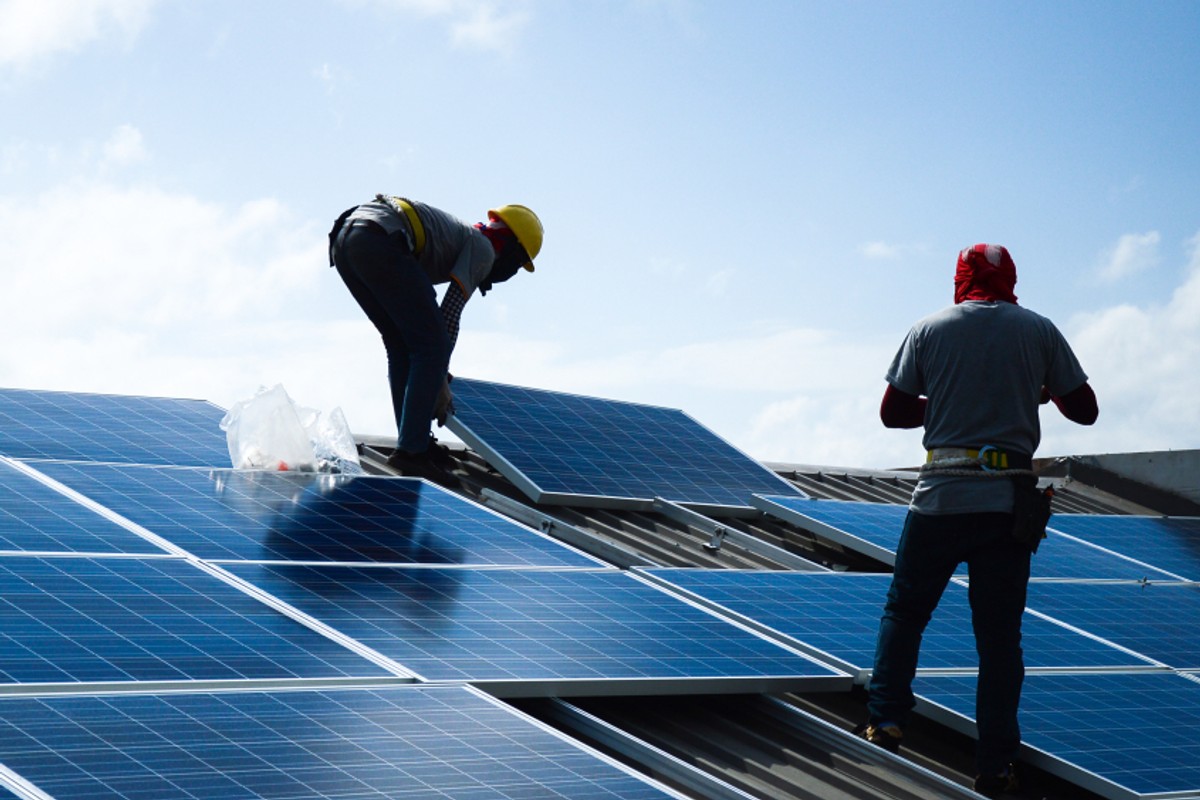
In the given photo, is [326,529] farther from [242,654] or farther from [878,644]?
[878,644]

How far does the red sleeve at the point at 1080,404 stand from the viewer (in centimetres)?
729

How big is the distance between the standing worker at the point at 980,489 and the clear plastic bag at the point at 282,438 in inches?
156

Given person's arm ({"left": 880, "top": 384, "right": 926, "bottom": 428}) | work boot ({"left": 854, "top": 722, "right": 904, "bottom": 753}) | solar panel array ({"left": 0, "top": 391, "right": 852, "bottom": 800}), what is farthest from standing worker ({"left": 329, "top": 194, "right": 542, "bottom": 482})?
work boot ({"left": 854, "top": 722, "right": 904, "bottom": 753})

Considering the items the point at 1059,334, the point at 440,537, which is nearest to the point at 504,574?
the point at 440,537

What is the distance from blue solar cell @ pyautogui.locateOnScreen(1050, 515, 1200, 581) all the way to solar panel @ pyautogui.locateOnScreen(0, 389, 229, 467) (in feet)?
22.3

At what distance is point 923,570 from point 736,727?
1107 mm

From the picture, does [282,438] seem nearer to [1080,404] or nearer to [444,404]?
[444,404]

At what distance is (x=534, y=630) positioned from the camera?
6742mm

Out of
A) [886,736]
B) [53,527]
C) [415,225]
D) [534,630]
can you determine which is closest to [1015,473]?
[886,736]

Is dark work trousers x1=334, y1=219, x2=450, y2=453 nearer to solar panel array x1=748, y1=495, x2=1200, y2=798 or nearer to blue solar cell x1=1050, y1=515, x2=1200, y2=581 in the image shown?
solar panel array x1=748, y1=495, x2=1200, y2=798

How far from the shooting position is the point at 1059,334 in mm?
7180

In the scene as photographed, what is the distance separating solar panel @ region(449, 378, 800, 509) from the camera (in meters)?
11.0

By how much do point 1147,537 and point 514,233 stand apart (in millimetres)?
6013

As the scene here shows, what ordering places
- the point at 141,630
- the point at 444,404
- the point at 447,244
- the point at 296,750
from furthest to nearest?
the point at 444,404, the point at 447,244, the point at 141,630, the point at 296,750
